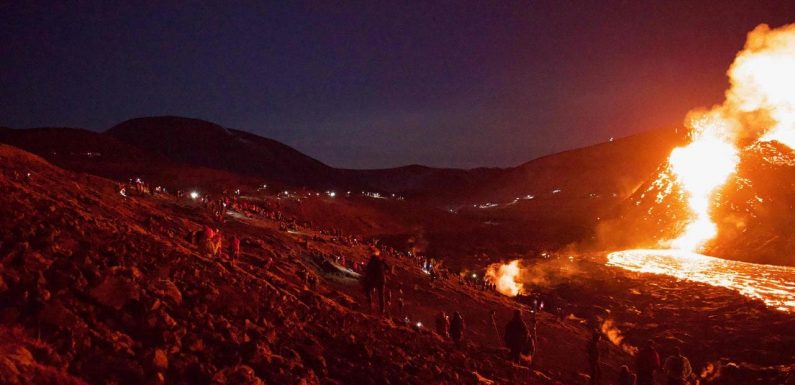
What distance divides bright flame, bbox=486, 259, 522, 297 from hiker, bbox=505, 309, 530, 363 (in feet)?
71.8

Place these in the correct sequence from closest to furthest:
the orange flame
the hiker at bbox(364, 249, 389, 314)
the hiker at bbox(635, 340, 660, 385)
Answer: the hiker at bbox(635, 340, 660, 385) < the hiker at bbox(364, 249, 389, 314) < the orange flame

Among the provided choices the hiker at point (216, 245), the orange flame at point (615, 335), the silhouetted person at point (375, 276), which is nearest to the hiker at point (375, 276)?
the silhouetted person at point (375, 276)

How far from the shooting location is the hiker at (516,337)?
450 inches

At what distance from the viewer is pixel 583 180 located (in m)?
140

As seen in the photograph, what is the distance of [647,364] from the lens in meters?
10.9

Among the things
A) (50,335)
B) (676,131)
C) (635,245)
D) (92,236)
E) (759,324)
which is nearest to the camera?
(50,335)

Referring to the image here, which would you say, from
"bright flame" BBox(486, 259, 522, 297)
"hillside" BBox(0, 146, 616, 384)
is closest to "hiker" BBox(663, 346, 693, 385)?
"hillside" BBox(0, 146, 616, 384)

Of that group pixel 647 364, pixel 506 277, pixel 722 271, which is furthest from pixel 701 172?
pixel 647 364

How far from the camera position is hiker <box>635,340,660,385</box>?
1084 centimetres

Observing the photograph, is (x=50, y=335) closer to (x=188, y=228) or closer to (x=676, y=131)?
(x=188, y=228)

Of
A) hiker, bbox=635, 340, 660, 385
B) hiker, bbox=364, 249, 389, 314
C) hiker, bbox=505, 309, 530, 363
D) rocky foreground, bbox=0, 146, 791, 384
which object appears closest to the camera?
rocky foreground, bbox=0, 146, 791, 384

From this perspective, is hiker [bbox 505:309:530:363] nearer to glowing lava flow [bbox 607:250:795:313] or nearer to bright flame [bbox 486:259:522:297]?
bright flame [bbox 486:259:522:297]

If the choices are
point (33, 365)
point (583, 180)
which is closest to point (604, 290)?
point (33, 365)

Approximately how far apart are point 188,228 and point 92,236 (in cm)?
957
